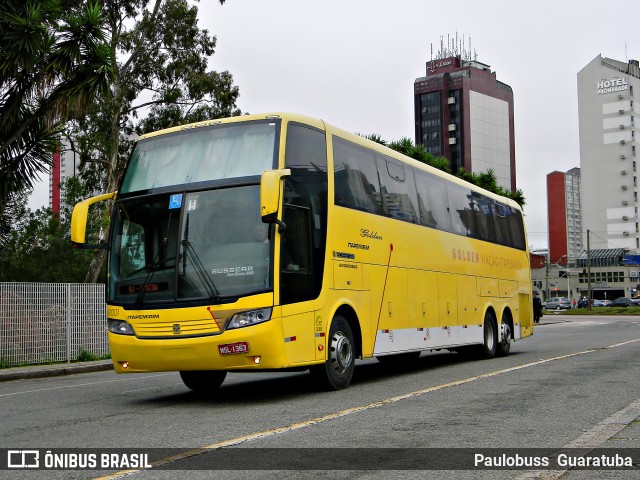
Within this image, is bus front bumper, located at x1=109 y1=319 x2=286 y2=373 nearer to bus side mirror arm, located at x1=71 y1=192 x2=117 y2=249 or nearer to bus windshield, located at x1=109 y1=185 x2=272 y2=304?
bus windshield, located at x1=109 y1=185 x2=272 y2=304

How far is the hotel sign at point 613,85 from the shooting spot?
420 feet

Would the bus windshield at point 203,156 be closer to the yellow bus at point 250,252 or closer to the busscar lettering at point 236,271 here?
the yellow bus at point 250,252

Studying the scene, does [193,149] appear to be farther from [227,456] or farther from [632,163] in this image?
[632,163]

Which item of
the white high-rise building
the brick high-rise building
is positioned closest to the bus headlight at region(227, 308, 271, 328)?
the white high-rise building

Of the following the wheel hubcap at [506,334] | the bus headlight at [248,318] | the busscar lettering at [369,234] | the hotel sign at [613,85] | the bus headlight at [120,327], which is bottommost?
the wheel hubcap at [506,334]

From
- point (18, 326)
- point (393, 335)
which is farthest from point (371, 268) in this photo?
point (18, 326)

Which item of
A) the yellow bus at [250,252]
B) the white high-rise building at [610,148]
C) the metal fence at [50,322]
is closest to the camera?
the yellow bus at [250,252]

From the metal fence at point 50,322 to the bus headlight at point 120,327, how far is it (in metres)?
9.16

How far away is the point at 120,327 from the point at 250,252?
6.74 feet

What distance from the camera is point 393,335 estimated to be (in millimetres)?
13219

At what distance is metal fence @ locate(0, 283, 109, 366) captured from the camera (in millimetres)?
18812

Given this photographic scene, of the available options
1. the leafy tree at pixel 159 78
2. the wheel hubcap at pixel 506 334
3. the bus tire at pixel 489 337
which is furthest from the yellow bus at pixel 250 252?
the leafy tree at pixel 159 78

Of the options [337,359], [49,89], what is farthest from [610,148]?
[337,359]

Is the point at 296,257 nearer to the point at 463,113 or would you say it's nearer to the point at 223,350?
the point at 223,350
